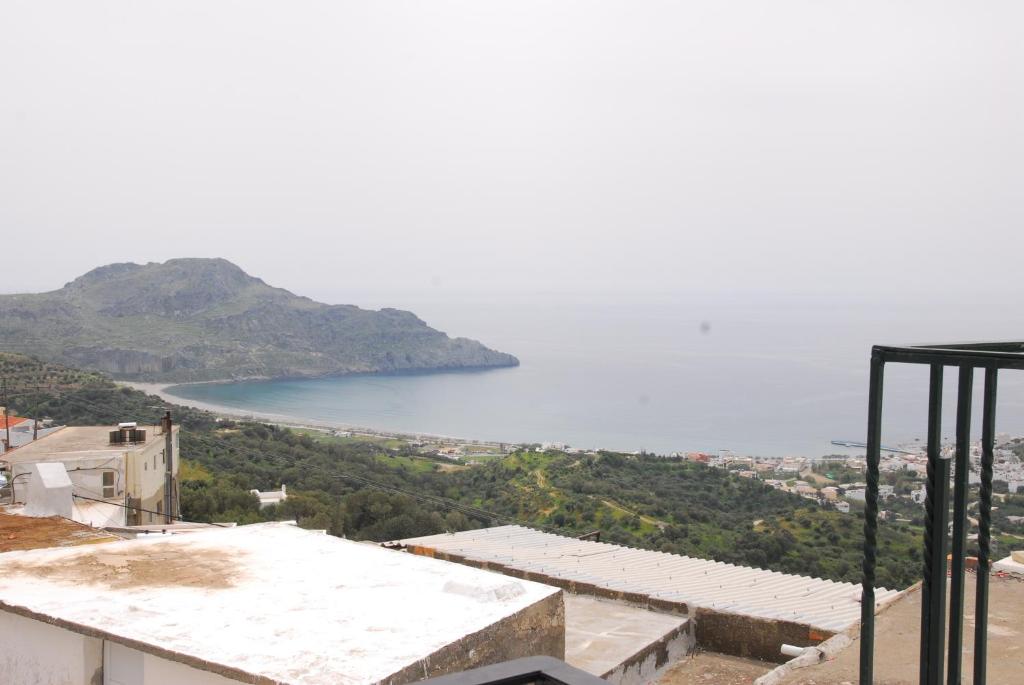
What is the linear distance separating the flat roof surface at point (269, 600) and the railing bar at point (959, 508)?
111 inches

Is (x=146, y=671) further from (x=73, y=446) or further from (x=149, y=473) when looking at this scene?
(x=73, y=446)

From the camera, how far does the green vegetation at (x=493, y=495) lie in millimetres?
18172

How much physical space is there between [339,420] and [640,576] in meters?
61.2

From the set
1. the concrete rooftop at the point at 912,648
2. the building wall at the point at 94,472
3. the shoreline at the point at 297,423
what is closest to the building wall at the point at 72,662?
the concrete rooftop at the point at 912,648

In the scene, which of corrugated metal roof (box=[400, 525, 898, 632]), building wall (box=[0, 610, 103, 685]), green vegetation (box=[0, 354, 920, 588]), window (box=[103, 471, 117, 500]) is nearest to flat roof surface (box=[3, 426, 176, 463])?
window (box=[103, 471, 117, 500])

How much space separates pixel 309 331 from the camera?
338 feet

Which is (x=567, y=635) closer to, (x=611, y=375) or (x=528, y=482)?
(x=528, y=482)

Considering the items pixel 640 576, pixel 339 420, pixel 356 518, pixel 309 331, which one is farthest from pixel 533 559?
pixel 309 331

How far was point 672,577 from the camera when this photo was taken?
8453 mm

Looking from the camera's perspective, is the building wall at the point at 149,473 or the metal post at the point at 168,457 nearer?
the building wall at the point at 149,473

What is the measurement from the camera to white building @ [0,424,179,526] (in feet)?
42.8

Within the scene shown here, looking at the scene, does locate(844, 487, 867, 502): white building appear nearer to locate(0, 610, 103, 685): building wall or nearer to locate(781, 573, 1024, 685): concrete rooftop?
locate(781, 573, 1024, 685): concrete rooftop

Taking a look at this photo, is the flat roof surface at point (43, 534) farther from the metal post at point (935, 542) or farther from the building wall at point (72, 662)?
the metal post at point (935, 542)

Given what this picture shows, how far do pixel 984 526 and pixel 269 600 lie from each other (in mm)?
4358
